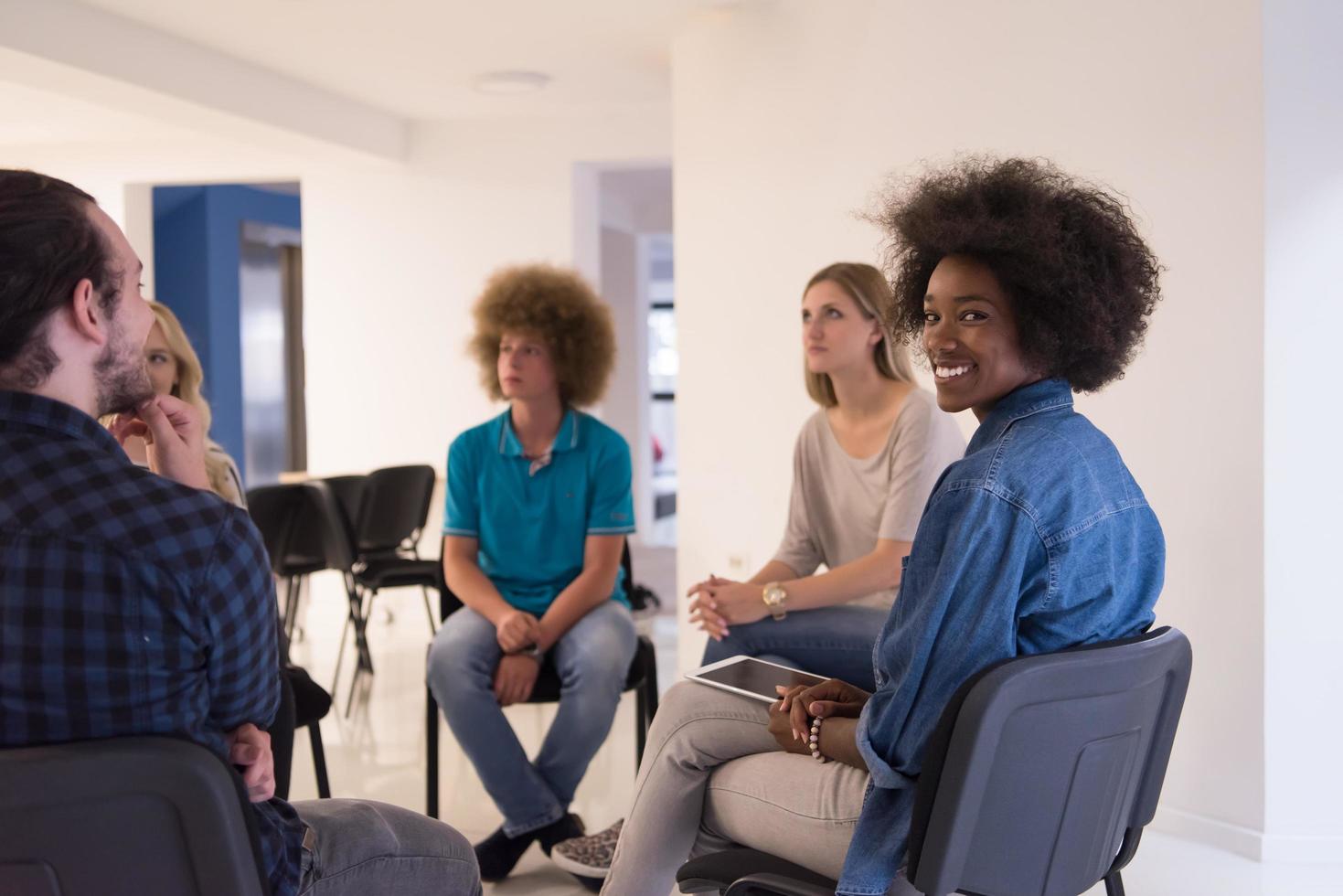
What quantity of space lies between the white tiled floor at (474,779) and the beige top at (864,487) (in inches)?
37.9

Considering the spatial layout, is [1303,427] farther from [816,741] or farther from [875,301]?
[816,741]

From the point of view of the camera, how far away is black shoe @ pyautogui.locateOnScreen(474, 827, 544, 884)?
2.77 metres

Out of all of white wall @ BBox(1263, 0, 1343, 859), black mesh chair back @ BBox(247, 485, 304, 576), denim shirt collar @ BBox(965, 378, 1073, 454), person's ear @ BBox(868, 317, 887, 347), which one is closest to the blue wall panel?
black mesh chair back @ BBox(247, 485, 304, 576)

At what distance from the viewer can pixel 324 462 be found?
7148mm

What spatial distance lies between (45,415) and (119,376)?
105mm

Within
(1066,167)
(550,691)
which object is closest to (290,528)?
(550,691)

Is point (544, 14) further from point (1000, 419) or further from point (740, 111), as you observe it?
point (1000, 419)

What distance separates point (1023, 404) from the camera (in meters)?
1.58

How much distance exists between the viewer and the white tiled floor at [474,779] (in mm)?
2830

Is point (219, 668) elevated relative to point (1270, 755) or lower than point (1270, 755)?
elevated

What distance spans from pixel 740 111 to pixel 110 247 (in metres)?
3.46

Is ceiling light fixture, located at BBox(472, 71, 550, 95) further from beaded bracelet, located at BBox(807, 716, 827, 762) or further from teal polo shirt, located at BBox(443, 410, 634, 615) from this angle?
beaded bracelet, located at BBox(807, 716, 827, 762)

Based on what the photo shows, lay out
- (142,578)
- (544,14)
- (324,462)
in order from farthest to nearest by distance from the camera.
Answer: (324,462)
(544,14)
(142,578)

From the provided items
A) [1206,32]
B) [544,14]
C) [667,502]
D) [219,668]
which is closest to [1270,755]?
[1206,32]
